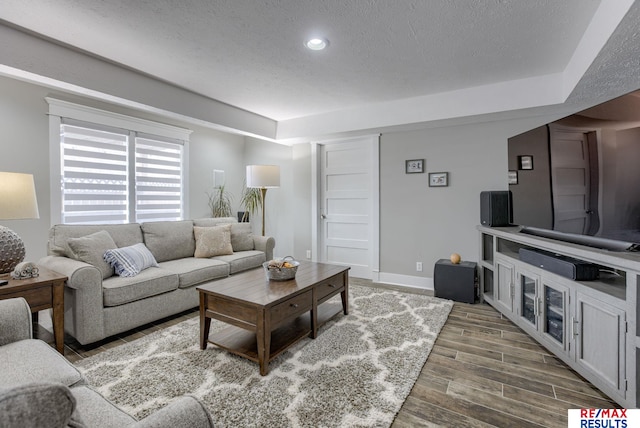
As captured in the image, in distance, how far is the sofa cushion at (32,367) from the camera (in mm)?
1146

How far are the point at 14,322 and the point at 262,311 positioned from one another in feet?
4.01

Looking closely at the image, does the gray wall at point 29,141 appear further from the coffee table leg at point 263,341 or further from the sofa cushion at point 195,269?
the coffee table leg at point 263,341

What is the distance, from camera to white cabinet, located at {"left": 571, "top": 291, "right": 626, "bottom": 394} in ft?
5.55

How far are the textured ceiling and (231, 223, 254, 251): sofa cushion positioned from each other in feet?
5.90

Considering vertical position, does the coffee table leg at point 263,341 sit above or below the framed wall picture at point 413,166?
below

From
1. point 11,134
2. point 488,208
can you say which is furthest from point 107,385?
point 488,208

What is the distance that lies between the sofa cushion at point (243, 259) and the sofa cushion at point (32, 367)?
2229 mm

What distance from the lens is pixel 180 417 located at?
2.56 feet

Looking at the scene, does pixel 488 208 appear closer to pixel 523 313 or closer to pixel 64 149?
pixel 523 313

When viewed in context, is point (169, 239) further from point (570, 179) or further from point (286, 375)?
point (570, 179)

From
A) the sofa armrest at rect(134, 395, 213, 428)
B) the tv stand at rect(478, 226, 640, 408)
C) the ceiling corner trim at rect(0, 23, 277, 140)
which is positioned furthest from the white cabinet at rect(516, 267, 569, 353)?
the ceiling corner trim at rect(0, 23, 277, 140)

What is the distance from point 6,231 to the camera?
7.59ft

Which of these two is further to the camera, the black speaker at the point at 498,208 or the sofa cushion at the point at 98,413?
the black speaker at the point at 498,208

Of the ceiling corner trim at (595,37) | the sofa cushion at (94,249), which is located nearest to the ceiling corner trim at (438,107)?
the ceiling corner trim at (595,37)
